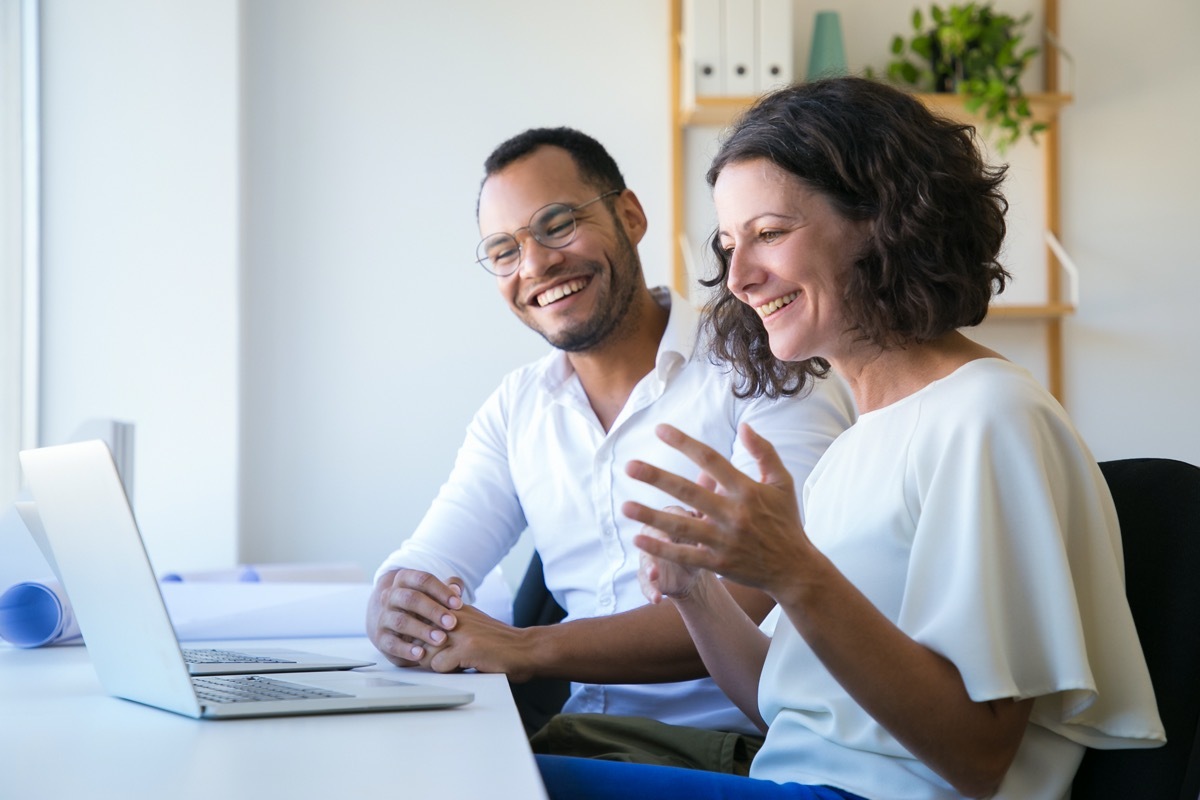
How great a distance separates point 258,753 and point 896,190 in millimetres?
786

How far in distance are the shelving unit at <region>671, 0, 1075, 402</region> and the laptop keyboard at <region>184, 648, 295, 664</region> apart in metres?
2.13

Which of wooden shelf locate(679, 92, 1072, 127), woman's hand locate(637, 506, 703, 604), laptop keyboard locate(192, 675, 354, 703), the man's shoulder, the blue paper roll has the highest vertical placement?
wooden shelf locate(679, 92, 1072, 127)

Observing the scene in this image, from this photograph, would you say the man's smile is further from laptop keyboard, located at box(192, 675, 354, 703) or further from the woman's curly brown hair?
laptop keyboard, located at box(192, 675, 354, 703)

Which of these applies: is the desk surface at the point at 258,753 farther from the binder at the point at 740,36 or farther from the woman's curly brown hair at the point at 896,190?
the binder at the point at 740,36

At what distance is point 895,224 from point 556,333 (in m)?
0.85

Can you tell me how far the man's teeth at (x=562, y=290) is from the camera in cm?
198

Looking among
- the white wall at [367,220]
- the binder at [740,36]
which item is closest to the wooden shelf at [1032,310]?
the white wall at [367,220]

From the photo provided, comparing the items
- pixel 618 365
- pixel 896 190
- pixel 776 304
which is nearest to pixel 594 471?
pixel 618 365

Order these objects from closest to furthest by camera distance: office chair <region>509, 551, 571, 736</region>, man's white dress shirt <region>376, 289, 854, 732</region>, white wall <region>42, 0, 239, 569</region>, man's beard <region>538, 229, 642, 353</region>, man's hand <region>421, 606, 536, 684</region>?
1. man's hand <region>421, 606, 536, 684</region>
2. man's white dress shirt <region>376, 289, 854, 732</region>
3. office chair <region>509, 551, 571, 736</region>
4. man's beard <region>538, 229, 642, 353</region>
5. white wall <region>42, 0, 239, 569</region>

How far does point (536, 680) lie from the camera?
1.85 metres

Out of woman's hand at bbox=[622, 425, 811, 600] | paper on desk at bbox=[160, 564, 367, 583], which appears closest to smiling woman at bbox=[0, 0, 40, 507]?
paper on desk at bbox=[160, 564, 367, 583]

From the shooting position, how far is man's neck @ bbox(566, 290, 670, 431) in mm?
1965

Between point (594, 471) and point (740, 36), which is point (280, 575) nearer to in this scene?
point (594, 471)

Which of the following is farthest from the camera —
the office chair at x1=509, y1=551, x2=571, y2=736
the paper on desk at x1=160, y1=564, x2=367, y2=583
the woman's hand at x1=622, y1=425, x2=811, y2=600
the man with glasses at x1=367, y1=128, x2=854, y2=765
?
the paper on desk at x1=160, y1=564, x2=367, y2=583
